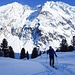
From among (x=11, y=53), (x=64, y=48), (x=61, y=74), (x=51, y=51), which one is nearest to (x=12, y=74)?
(x=61, y=74)

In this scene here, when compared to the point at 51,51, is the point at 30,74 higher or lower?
lower

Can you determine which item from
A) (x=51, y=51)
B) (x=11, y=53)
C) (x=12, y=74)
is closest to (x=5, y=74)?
(x=12, y=74)

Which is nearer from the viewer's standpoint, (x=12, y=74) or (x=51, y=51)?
(x=12, y=74)

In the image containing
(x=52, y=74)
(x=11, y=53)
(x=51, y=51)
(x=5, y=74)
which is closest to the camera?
(x=5, y=74)

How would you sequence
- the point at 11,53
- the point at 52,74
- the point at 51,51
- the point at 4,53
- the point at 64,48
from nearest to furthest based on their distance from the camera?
1. the point at 52,74
2. the point at 51,51
3. the point at 4,53
4. the point at 11,53
5. the point at 64,48

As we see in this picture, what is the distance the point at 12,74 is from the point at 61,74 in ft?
13.4

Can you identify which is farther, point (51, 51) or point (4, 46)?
point (4, 46)

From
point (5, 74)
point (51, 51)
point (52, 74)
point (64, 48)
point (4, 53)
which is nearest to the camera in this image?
point (5, 74)

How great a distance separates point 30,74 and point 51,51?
1053cm

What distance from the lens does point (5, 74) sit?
17844 mm

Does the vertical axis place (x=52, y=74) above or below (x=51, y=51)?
below

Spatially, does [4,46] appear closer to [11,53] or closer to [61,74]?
[11,53]

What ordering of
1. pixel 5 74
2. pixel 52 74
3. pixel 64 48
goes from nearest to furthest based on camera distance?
pixel 5 74 → pixel 52 74 → pixel 64 48

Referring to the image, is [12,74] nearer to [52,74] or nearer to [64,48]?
[52,74]
